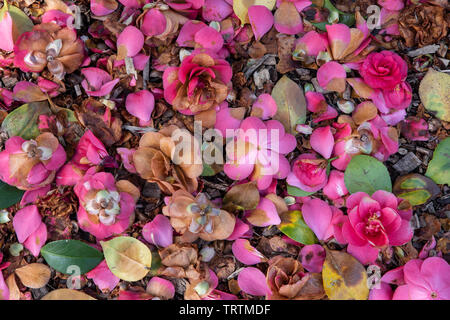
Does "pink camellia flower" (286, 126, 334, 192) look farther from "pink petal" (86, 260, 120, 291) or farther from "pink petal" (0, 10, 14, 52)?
"pink petal" (0, 10, 14, 52)

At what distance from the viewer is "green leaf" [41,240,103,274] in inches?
32.2

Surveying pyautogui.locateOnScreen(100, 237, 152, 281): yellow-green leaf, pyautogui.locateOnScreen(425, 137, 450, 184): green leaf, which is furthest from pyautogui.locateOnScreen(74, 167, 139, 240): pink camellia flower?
pyautogui.locateOnScreen(425, 137, 450, 184): green leaf

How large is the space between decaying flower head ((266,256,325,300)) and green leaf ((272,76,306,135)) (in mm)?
269

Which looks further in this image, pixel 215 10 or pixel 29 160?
pixel 215 10

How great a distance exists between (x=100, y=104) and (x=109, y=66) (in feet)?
0.27

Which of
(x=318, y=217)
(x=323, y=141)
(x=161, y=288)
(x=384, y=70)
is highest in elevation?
(x=384, y=70)

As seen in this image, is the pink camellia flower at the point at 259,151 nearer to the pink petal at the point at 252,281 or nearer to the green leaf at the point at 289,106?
the green leaf at the point at 289,106

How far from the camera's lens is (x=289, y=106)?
2.85 feet

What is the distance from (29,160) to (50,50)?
23 centimetres

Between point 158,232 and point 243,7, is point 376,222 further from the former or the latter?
point 243,7

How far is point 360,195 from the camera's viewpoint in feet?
2.60

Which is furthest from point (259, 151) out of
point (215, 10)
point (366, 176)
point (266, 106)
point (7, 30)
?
point (7, 30)

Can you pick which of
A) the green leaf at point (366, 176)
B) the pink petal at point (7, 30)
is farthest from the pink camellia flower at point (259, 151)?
the pink petal at point (7, 30)

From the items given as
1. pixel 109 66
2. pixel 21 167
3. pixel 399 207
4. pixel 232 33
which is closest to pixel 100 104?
pixel 109 66
